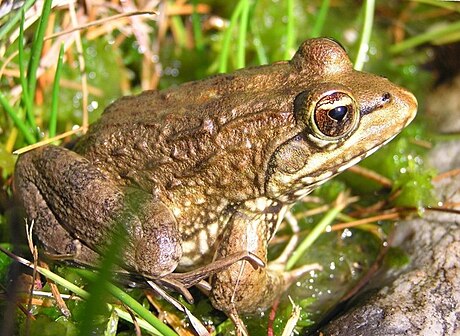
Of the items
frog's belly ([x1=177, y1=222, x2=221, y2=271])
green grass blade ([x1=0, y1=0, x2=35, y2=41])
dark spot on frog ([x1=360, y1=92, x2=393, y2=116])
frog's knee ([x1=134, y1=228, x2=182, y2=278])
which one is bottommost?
frog's belly ([x1=177, y1=222, x2=221, y2=271])

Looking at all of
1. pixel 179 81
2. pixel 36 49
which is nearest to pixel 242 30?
pixel 179 81

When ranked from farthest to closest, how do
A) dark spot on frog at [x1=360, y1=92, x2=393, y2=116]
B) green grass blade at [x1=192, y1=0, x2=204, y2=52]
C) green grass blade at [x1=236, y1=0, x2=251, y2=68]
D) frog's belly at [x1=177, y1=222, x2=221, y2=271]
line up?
1. green grass blade at [x1=192, y1=0, x2=204, y2=52]
2. green grass blade at [x1=236, y1=0, x2=251, y2=68]
3. frog's belly at [x1=177, y1=222, x2=221, y2=271]
4. dark spot on frog at [x1=360, y1=92, x2=393, y2=116]

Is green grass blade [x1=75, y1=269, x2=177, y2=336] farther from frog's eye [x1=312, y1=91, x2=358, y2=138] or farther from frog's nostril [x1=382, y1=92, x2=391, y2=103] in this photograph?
frog's nostril [x1=382, y1=92, x2=391, y2=103]

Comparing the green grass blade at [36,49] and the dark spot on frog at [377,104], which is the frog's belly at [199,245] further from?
the green grass blade at [36,49]

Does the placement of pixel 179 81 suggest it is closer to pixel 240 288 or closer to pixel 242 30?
pixel 242 30

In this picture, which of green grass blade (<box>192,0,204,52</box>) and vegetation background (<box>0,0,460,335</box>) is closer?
vegetation background (<box>0,0,460,335</box>)

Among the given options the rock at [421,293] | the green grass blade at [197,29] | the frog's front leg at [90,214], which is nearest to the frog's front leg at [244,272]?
the frog's front leg at [90,214]

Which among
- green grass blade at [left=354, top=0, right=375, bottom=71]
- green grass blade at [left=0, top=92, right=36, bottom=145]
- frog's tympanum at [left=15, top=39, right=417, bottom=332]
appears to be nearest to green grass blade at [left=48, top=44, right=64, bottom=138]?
green grass blade at [left=0, top=92, right=36, bottom=145]
